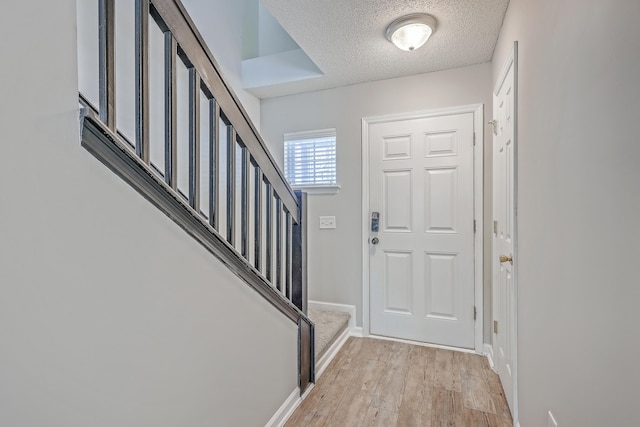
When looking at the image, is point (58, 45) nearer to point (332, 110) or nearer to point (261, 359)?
point (261, 359)

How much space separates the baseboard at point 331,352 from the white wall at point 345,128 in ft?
0.69

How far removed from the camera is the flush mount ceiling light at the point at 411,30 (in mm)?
1926

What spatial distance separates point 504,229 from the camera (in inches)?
78.0

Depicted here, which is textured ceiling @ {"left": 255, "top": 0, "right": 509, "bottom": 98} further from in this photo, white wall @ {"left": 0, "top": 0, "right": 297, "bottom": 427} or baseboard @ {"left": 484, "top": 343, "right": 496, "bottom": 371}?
baseboard @ {"left": 484, "top": 343, "right": 496, "bottom": 371}

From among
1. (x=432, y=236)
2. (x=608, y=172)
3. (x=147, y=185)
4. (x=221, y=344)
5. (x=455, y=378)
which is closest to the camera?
(x=608, y=172)

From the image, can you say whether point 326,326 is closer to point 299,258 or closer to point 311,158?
point 299,258

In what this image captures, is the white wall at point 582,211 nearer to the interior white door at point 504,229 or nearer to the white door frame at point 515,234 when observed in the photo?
the white door frame at point 515,234

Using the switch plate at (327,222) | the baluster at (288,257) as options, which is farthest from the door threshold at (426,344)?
the baluster at (288,257)

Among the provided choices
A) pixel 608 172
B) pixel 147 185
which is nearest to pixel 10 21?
pixel 147 185

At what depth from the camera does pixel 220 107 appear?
1235 mm

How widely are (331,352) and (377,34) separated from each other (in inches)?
95.2

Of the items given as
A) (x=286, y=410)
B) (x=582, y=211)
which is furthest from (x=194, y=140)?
(x=286, y=410)

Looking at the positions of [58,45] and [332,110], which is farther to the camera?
[332,110]

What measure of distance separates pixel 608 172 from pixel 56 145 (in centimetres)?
128
